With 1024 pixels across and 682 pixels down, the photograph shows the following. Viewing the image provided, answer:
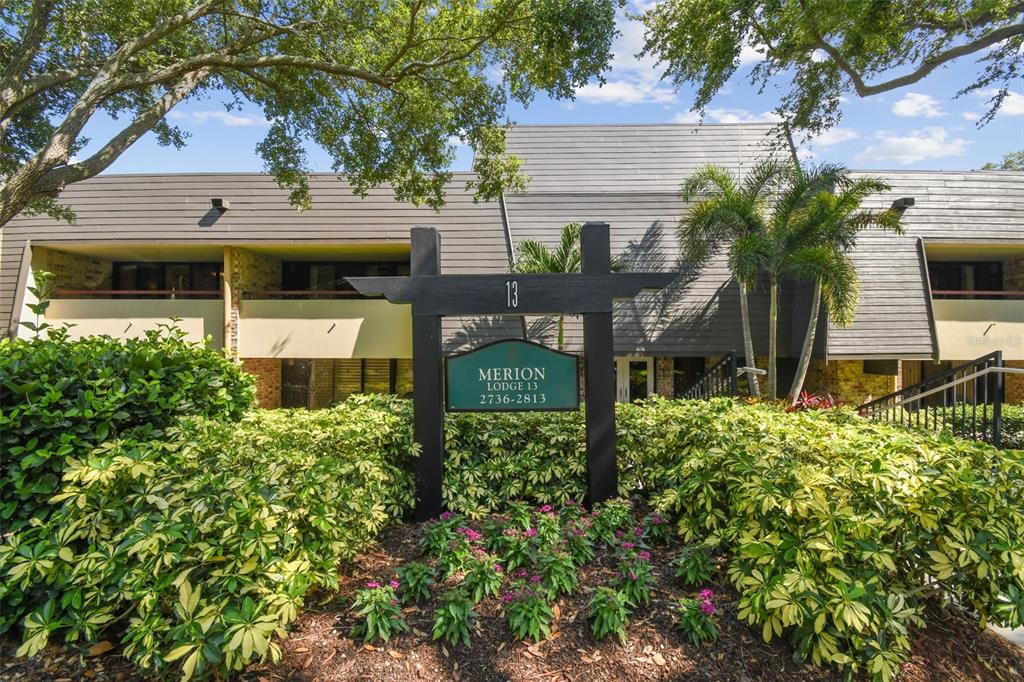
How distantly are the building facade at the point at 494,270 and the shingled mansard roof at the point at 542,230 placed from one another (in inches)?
1.3

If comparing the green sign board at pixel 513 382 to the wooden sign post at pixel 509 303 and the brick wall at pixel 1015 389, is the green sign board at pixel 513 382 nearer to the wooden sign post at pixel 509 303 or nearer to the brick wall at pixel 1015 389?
the wooden sign post at pixel 509 303

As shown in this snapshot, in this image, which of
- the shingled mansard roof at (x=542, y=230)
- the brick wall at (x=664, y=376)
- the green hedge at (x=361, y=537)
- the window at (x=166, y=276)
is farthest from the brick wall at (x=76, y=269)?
the brick wall at (x=664, y=376)

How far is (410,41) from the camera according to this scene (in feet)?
24.4

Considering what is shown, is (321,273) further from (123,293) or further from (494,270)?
(494,270)

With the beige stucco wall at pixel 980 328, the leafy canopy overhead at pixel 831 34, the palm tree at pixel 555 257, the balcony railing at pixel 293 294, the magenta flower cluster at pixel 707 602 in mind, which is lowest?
the magenta flower cluster at pixel 707 602

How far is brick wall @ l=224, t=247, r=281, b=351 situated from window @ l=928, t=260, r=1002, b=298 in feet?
59.8

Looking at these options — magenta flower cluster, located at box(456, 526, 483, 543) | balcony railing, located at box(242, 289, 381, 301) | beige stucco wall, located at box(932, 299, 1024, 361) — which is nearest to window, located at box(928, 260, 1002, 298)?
beige stucco wall, located at box(932, 299, 1024, 361)

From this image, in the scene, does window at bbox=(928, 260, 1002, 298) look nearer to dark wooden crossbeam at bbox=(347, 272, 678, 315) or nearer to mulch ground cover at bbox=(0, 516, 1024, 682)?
dark wooden crossbeam at bbox=(347, 272, 678, 315)

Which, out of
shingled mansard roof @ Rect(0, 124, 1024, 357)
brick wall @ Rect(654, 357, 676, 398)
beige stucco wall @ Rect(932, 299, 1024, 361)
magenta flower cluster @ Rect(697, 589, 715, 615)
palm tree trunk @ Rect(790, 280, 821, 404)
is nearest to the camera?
magenta flower cluster @ Rect(697, 589, 715, 615)

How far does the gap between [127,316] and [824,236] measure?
1531 centimetres

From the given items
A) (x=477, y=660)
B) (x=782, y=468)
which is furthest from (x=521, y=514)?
(x=782, y=468)

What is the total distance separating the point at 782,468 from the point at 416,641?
107 inches

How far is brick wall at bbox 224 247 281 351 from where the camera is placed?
11562 millimetres

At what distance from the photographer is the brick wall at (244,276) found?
1156cm
